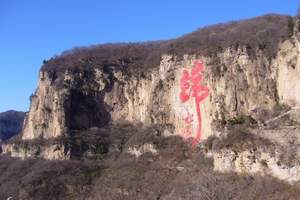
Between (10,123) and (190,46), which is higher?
(190,46)

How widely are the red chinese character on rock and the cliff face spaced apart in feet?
0.46

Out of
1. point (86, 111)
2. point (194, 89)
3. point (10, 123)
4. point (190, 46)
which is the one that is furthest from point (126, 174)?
Result: point (10, 123)

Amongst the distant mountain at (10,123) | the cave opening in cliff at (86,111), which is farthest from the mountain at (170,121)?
the distant mountain at (10,123)

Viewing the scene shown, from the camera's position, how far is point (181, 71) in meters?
90.1

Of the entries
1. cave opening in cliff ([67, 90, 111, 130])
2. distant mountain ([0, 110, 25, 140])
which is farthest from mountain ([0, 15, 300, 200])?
distant mountain ([0, 110, 25, 140])

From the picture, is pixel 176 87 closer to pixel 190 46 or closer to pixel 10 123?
pixel 190 46

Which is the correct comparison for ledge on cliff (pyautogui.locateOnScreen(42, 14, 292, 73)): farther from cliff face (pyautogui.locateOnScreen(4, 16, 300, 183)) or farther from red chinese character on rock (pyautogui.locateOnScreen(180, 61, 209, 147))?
red chinese character on rock (pyautogui.locateOnScreen(180, 61, 209, 147))

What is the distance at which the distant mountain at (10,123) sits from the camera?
172375 millimetres

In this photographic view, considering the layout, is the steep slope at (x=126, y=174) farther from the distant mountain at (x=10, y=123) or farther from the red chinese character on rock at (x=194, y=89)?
the distant mountain at (x=10, y=123)

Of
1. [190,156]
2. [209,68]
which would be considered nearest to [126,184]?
[190,156]

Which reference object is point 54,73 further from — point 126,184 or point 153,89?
point 126,184

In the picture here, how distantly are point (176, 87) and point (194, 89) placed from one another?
173 inches

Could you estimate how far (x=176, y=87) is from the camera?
9044 centimetres

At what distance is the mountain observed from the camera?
5856cm
